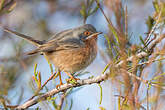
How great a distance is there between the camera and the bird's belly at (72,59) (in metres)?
4.30

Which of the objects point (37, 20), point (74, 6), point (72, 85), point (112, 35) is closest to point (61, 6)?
point (74, 6)

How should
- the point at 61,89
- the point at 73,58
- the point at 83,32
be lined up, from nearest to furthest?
1. the point at 61,89
2. the point at 73,58
3. the point at 83,32

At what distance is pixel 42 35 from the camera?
25.5 ft

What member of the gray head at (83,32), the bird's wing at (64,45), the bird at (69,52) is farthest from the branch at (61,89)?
the gray head at (83,32)

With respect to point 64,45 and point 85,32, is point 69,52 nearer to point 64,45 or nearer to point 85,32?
point 64,45

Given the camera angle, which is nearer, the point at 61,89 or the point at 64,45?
the point at 61,89

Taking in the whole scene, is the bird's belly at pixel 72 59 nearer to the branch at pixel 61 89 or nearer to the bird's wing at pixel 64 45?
the bird's wing at pixel 64 45

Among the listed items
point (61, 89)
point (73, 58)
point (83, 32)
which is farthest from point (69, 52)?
point (61, 89)

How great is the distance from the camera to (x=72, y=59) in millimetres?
4340

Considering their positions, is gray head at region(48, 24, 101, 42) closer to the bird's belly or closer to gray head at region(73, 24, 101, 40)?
gray head at region(73, 24, 101, 40)

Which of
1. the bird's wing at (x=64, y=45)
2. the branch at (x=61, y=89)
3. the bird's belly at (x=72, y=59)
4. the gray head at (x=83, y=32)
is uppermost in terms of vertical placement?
the gray head at (x=83, y=32)

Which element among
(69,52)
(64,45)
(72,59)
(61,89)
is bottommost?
(61,89)

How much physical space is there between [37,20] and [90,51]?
12.6 feet

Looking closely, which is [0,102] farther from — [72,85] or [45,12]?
[45,12]
